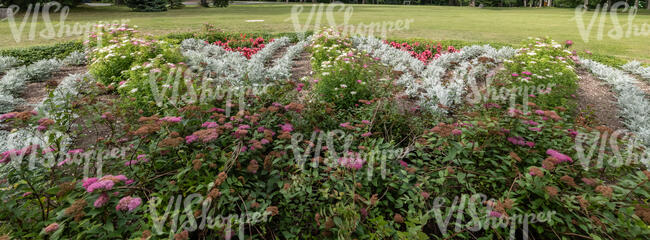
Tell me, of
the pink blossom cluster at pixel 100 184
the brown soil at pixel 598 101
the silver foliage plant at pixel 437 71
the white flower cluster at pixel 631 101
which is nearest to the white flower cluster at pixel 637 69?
the white flower cluster at pixel 631 101

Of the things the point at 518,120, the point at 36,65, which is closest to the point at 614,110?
the point at 518,120

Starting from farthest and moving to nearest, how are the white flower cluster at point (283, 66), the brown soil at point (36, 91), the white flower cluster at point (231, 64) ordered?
the white flower cluster at point (283, 66)
the white flower cluster at point (231, 64)
the brown soil at point (36, 91)

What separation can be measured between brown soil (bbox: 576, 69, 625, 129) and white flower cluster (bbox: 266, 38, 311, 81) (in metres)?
4.62

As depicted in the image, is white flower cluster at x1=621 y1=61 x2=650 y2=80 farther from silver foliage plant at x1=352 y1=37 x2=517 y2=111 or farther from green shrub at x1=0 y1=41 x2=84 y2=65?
green shrub at x1=0 y1=41 x2=84 y2=65

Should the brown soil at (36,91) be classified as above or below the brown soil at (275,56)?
below

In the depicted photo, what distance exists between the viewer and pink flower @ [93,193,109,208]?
4.99 feet

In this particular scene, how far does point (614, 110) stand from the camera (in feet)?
15.4

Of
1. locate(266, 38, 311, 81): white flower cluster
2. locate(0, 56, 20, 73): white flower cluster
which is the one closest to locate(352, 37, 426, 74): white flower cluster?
locate(266, 38, 311, 81): white flower cluster

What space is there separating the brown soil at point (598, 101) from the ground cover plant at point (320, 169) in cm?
16

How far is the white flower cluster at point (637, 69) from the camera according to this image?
5.94m

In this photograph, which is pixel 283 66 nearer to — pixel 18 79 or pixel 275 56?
pixel 275 56

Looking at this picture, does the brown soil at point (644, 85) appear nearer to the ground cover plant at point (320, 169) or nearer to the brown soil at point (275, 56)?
the ground cover plant at point (320, 169)

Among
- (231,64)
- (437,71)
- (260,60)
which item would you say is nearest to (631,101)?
(437,71)

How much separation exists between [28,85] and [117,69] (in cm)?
191
